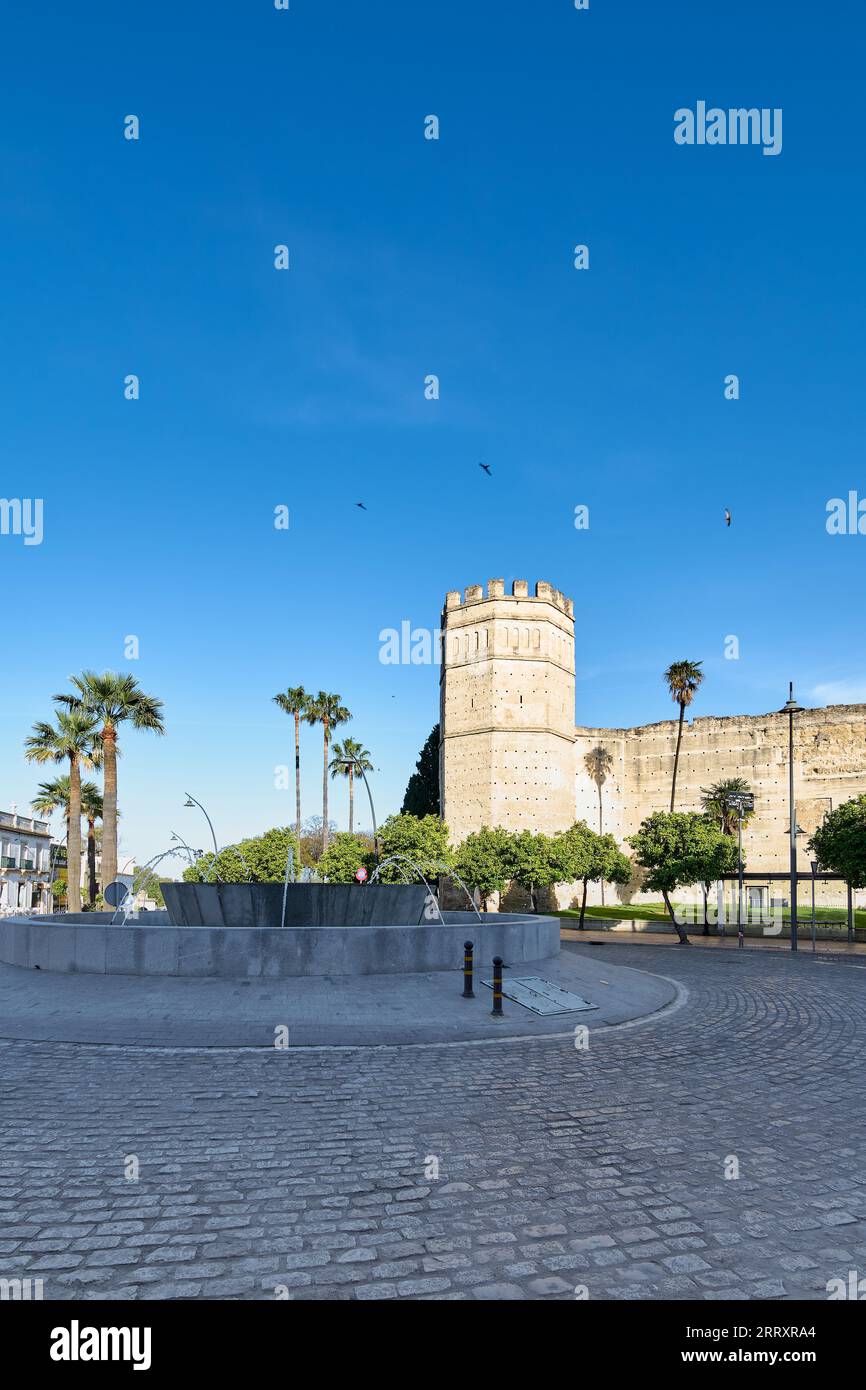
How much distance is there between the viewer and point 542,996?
45.2 feet

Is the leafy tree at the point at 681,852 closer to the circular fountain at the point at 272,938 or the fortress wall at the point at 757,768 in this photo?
the fortress wall at the point at 757,768

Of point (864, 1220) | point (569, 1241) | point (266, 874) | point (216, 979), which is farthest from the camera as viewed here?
point (266, 874)

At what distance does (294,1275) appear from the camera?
4.42m

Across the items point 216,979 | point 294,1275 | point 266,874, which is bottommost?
point 266,874

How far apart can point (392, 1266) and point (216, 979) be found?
33.4 feet

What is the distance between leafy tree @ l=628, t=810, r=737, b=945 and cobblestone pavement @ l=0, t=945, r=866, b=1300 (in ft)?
99.4

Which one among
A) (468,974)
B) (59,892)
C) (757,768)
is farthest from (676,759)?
(468,974)

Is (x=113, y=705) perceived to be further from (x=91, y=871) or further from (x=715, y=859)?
(x=715, y=859)

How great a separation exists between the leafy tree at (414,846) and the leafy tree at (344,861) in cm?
136

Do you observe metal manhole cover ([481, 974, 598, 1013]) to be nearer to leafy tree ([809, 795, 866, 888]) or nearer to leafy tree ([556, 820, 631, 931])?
leafy tree ([809, 795, 866, 888])

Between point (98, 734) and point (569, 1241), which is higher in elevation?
point (98, 734)

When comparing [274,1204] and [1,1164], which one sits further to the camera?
[1,1164]

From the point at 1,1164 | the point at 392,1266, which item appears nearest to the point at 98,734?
the point at 1,1164
